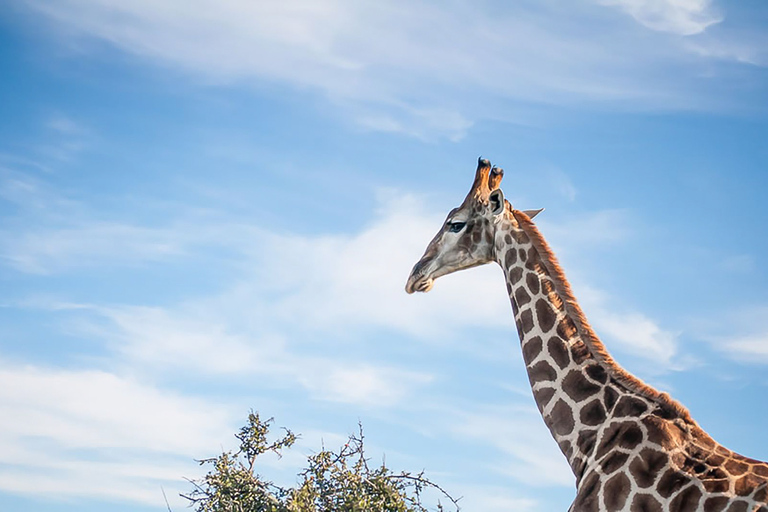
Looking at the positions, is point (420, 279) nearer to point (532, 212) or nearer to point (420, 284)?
point (420, 284)

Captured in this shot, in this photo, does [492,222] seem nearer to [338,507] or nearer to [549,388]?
[549,388]

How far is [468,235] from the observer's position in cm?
978

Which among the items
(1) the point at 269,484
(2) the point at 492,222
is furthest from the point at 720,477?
(1) the point at 269,484

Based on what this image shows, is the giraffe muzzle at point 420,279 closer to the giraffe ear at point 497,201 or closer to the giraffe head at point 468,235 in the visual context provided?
the giraffe head at point 468,235

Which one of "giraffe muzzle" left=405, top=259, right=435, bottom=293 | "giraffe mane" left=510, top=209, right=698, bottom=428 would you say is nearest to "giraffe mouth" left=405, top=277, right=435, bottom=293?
"giraffe muzzle" left=405, top=259, right=435, bottom=293

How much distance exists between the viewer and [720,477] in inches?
279

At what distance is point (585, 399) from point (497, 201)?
245 centimetres

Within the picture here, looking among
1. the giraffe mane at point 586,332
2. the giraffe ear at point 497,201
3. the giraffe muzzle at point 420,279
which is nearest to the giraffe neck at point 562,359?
the giraffe mane at point 586,332

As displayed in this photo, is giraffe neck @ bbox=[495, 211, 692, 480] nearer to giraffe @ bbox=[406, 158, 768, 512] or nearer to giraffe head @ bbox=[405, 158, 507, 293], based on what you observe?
giraffe @ bbox=[406, 158, 768, 512]

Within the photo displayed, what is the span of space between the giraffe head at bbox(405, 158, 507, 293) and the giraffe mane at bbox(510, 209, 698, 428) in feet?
1.21

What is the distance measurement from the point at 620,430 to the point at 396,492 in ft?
10.6

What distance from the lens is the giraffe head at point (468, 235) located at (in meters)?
9.71

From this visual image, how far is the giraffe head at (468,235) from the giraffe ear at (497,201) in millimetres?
22

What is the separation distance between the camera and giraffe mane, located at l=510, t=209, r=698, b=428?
7.85m
